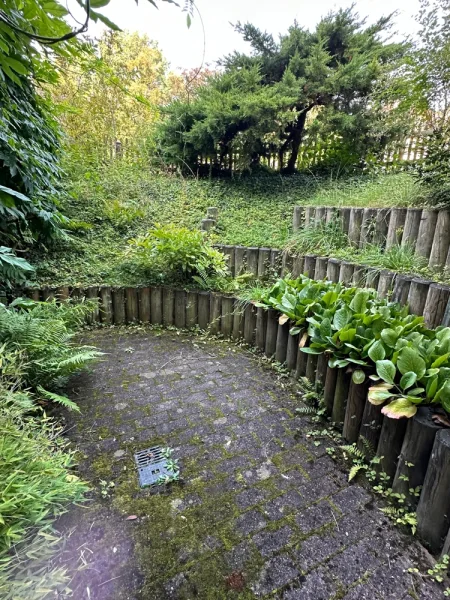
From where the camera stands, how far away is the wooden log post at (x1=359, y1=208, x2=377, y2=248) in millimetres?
2623

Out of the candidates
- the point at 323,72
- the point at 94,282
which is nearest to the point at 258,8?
the point at 94,282

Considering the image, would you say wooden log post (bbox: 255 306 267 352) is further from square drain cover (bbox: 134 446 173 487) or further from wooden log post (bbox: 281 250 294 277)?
square drain cover (bbox: 134 446 173 487)

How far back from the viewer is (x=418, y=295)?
1.92 metres

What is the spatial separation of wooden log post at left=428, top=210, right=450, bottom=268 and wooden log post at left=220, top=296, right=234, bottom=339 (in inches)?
64.4

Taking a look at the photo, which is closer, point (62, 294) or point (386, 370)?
point (386, 370)

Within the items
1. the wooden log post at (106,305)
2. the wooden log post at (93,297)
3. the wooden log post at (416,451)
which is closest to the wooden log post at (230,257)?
the wooden log post at (106,305)

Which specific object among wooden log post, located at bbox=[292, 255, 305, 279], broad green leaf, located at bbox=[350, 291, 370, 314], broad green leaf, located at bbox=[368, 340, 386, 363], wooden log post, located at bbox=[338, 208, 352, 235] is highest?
wooden log post, located at bbox=[338, 208, 352, 235]

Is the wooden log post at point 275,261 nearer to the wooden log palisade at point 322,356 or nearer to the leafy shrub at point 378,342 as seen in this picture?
the wooden log palisade at point 322,356

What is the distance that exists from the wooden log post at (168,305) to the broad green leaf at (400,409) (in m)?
2.23

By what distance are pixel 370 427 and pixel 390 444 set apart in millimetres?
117

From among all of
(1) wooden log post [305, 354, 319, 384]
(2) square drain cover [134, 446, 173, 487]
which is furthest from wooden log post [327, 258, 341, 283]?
(2) square drain cover [134, 446, 173, 487]

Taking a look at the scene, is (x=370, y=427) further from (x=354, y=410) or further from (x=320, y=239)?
(x=320, y=239)

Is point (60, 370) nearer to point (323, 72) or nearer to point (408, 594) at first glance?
point (408, 594)

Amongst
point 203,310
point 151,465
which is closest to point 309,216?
point 203,310
